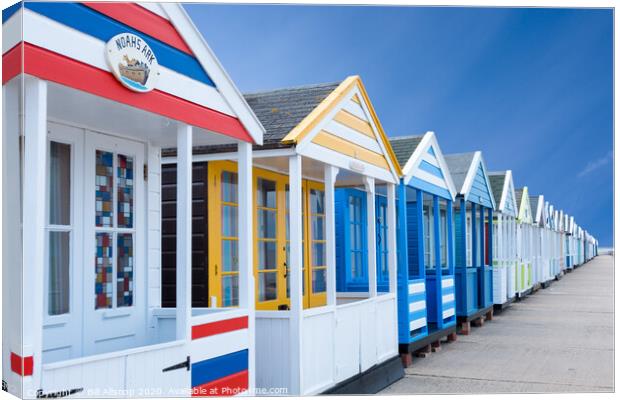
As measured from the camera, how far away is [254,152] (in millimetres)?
6395

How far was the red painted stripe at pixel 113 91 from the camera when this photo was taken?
380 cm

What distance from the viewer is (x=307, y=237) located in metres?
8.77

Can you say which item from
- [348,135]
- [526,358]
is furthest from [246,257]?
[526,358]

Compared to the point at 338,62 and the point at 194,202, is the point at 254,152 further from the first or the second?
the point at 338,62

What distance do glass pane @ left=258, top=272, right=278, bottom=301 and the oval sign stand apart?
3523 millimetres

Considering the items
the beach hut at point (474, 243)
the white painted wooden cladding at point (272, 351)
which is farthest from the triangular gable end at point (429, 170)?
the white painted wooden cladding at point (272, 351)

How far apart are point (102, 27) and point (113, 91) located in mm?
352

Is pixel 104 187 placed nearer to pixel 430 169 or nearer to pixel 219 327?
pixel 219 327

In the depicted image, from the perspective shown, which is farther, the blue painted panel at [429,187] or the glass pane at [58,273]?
the blue painted panel at [429,187]

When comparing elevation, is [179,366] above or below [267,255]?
below

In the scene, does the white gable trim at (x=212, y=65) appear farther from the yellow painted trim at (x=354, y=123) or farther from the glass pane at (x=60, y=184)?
the yellow painted trim at (x=354, y=123)

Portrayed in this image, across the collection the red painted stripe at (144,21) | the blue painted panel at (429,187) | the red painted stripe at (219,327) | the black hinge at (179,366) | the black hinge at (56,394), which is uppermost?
the red painted stripe at (144,21)

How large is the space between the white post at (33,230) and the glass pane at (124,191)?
1848 mm

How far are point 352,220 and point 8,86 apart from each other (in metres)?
7.22
